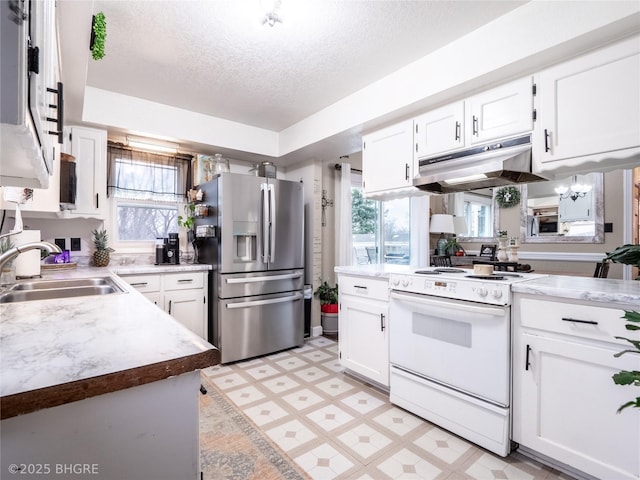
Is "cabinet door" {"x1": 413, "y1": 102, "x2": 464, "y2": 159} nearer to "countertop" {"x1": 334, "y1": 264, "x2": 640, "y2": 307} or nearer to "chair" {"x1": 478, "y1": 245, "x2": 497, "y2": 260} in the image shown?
"countertop" {"x1": 334, "y1": 264, "x2": 640, "y2": 307}

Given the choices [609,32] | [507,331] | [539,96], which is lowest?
[507,331]

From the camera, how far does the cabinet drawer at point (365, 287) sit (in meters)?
2.44

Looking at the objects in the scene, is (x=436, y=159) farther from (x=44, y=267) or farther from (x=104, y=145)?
(x=44, y=267)

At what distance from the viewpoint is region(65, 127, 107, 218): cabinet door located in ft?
9.18

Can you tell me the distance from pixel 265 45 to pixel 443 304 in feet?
6.77

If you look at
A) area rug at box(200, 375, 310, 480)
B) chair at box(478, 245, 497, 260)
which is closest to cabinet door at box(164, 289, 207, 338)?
area rug at box(200, 375, 310, 480)

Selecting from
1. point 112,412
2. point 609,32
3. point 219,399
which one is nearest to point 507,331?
point 609,32

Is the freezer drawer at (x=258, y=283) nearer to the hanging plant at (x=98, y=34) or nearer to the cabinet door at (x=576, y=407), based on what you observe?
the hanging plant at (x=98, y=34)

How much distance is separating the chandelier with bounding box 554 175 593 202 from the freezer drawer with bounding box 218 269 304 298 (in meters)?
3.56

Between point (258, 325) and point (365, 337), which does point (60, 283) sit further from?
point (365, 337)

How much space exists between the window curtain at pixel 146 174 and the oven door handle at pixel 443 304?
264 centimetres

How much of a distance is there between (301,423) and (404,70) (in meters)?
2.62

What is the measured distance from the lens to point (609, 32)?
1600mm

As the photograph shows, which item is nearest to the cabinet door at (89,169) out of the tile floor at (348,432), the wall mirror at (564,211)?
the tile floor at (348,432)
